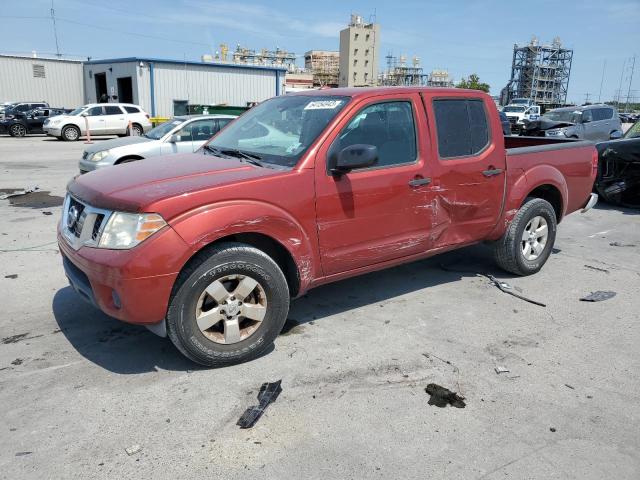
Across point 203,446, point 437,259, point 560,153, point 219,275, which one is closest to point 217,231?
point 219,275

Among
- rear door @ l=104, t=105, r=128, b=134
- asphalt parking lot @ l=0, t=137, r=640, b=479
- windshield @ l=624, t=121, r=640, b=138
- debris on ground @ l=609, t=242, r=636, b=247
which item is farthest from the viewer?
rear door @ l=104, t=105, r=128, b=134

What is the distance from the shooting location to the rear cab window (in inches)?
179

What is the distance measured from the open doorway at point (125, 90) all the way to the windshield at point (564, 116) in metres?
25.2

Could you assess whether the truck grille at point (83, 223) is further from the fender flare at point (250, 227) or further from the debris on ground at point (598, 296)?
the debris on ground at point (598, 296)

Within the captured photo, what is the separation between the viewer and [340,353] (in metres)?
3.79

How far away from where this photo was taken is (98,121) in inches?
969

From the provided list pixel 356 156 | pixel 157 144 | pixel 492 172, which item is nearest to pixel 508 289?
pixel 492 172

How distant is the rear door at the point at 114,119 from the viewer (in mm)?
24766

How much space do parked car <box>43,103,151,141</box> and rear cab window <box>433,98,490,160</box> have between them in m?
22.9

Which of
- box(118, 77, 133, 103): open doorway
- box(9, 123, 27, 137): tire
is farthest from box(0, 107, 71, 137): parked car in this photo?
box(118, 77, 133, 103): open doorway

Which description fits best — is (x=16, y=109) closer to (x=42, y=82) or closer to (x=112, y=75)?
(x=112, y=75)

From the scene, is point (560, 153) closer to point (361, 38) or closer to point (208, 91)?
point (208, 91)

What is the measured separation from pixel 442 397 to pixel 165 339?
2100 millimetres

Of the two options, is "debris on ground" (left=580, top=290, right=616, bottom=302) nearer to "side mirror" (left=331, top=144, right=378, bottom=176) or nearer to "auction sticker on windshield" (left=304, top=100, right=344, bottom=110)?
"side mirror" (left=331, top=144, right=378, bottom=176)
